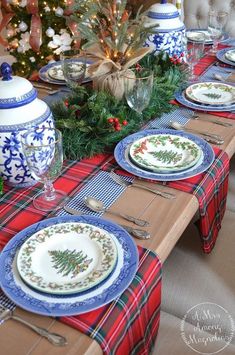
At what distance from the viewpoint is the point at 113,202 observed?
836 mm

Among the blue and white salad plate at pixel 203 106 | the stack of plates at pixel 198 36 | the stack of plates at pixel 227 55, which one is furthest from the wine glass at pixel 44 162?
the stack of plates at pixel 198 36

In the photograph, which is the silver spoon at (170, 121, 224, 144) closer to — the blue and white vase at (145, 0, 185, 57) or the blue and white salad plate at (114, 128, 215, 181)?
the blue and white salad plate at (114, 128, 215, 181)

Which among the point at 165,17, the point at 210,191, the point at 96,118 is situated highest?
the point at 165,17

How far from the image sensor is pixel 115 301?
62cm

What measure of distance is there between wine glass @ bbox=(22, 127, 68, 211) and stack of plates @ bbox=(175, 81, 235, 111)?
0.51 m

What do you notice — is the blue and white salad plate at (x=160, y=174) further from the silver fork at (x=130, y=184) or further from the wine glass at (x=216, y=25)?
the wine glass at (x=216, y=25)

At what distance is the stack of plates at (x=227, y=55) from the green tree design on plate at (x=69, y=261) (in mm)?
1093

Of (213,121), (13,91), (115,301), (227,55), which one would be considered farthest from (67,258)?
(227,55)

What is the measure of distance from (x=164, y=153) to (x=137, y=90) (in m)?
0.19

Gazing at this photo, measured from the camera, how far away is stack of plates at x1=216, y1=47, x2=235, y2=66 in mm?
1522

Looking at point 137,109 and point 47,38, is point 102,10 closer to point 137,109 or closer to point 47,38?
point 137,109

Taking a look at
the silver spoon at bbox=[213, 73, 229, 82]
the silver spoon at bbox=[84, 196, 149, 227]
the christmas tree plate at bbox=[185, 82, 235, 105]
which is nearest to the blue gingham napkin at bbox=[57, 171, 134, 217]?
the silver spoon at bbox=[84, 196, 149, 227]

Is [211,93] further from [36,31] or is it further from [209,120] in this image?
[36,31]

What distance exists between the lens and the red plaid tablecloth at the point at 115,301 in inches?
23.1
